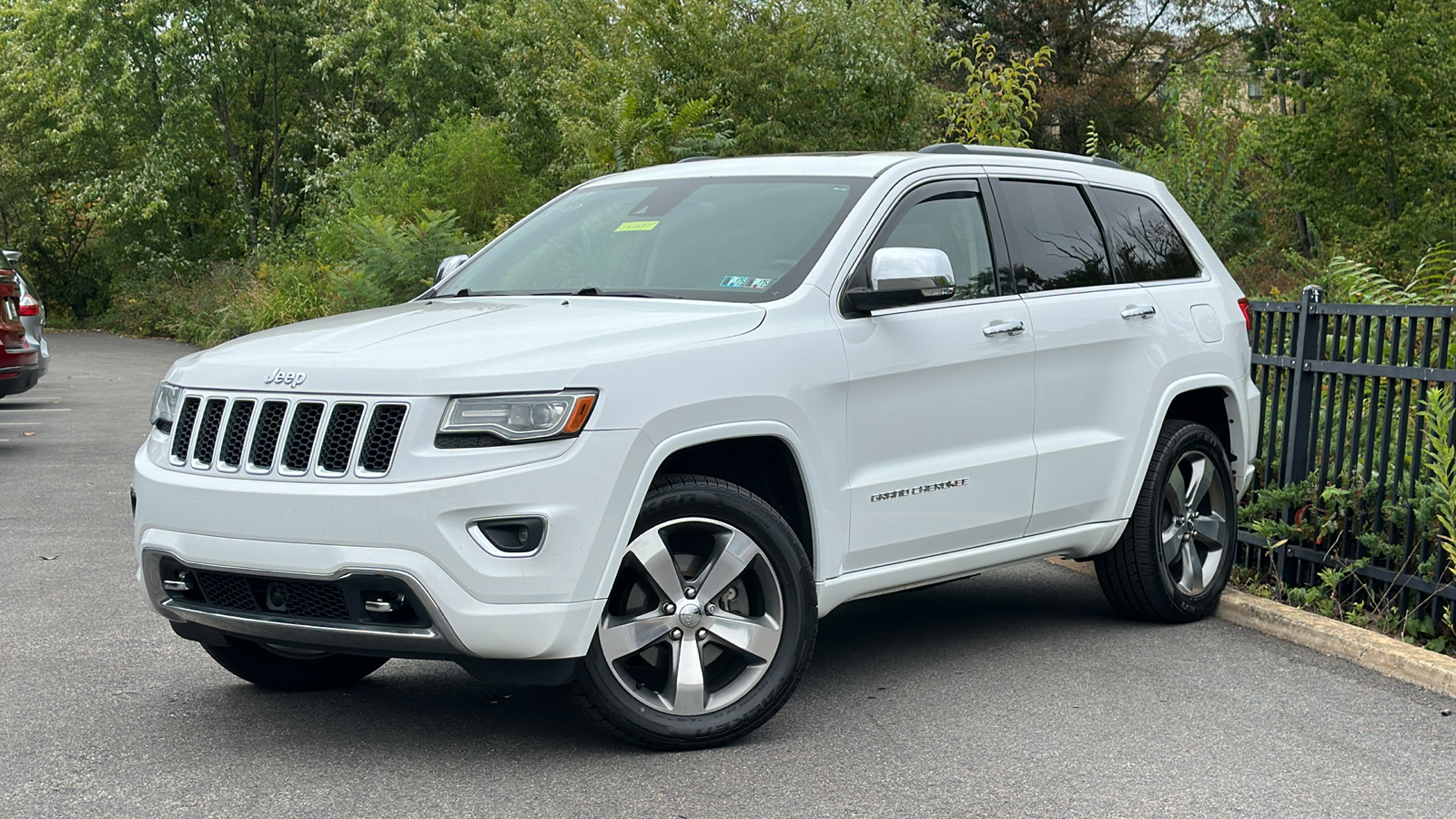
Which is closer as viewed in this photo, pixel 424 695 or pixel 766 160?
pixel 424 695

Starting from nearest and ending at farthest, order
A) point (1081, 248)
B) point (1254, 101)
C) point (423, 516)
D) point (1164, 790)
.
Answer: point (423, 516), point (1164, 790), point (1081, 248), point (1254, 101)

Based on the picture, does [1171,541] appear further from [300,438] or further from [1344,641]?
[300,438]

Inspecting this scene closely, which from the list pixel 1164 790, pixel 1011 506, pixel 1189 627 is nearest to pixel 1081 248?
pixel 1011 506

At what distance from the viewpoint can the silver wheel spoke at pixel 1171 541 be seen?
21.4 ft

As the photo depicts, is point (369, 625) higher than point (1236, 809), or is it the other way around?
point (369, 625)

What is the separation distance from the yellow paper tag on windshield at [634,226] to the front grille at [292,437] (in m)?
1.71

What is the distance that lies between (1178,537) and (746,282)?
2532 mm

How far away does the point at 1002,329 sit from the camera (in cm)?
559

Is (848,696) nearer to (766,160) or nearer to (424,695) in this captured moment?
(424,695)

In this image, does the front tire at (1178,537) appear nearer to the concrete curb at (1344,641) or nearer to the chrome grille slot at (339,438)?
the concrete curb at (1344,641)

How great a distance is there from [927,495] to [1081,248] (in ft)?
5.11

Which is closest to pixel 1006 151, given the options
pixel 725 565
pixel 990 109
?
pixel 725 565

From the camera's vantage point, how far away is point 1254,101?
31.8 meters

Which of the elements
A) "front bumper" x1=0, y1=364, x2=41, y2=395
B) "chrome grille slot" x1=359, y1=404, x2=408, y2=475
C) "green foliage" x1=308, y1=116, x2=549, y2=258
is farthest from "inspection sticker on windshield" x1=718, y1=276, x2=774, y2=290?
"green foliage" x1=308, y1=116, x2=549, y2=258
